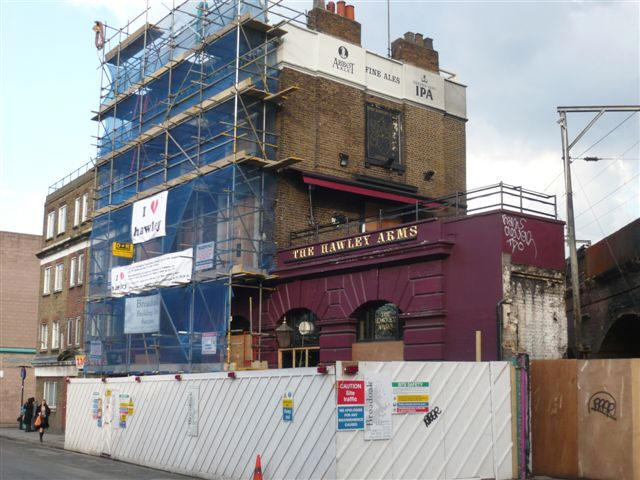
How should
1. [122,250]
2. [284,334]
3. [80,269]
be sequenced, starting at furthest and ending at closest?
[80,269] < [122,250] < [284,334]

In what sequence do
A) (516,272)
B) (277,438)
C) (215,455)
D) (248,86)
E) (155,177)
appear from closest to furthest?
(277,438)
(215,455)
(516,272)
(248,86)
(155,177)

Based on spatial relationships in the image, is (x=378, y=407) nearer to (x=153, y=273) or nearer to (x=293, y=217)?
(x=293, y=217)

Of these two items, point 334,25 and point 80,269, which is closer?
point 334,25

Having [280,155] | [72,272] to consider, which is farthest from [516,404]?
[72,272]

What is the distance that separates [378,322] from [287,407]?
24.3 ft

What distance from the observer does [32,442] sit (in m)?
31.2

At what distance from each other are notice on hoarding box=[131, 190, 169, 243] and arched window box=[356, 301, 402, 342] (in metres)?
8.81

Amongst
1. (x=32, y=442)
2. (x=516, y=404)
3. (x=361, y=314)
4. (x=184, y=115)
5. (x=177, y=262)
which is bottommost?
(x=32, y=442)

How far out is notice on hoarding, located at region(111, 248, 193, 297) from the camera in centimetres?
2714

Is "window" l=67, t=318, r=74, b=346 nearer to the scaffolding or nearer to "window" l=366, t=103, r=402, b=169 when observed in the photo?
the scaffolding

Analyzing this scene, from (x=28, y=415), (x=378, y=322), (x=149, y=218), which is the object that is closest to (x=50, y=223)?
(x=28, y=415)

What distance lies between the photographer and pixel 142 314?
29.0 m

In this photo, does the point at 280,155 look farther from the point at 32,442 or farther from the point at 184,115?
the point at 32,442

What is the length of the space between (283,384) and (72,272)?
26.6m
